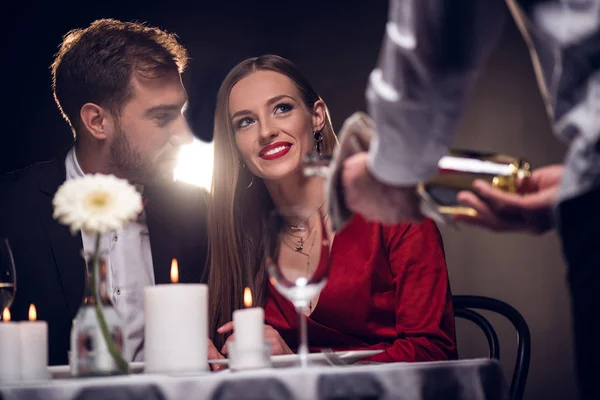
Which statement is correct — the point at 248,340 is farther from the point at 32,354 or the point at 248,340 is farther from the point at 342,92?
the point at 342,92

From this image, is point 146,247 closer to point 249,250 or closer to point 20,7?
point 249,250

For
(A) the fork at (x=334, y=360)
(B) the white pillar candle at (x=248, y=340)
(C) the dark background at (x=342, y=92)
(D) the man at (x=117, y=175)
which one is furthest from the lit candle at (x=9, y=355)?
(C) the dark background at (x=342, y=92)

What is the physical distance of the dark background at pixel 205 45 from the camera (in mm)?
3188

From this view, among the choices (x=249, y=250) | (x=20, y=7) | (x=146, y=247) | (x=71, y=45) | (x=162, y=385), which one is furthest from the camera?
(x=20, y=7)

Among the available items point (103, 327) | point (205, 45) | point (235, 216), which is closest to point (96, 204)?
point (103, 327)

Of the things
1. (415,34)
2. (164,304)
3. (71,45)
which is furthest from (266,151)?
(415,34)

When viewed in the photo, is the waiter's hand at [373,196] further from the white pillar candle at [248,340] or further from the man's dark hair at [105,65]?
the man's dark hair at [105,65]

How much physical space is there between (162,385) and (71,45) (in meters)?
2.27

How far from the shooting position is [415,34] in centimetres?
94

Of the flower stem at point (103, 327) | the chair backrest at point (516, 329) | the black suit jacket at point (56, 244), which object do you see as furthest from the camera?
the black suit jacket at point (56, 244)

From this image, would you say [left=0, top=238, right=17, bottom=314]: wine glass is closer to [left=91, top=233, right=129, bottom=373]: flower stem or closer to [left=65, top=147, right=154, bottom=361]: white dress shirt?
[left=91, top=233, right=129, bottom=373]: flower stem

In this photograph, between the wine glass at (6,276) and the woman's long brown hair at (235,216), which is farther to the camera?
the woman's long brown hair at (235,216)

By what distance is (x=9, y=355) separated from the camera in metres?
1.13

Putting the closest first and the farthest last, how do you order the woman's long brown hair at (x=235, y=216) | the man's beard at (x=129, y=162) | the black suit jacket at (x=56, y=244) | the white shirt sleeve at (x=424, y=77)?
the white shirt sleeve at (x=424, y=77) → the woman's long brown hair at (x=235, y=216) → the black suit jacket at (x=56, y=244) → the man's beard at (x=129, y=162)
